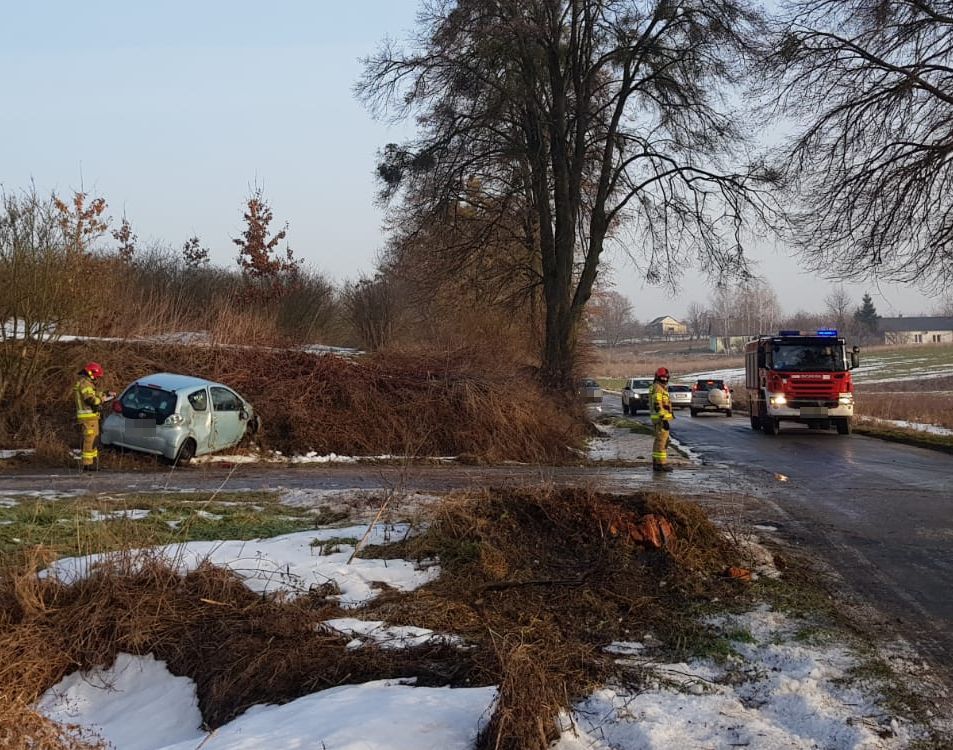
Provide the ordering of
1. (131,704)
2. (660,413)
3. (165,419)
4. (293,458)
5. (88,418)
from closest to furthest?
1. (131,704)
2. (88,418)
3. (660,413)
4. (165,419)
5. (293,458)

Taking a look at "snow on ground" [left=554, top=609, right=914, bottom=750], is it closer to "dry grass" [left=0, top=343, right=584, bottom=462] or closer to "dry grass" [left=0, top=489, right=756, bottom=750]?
"dry grass" [left=0, top=489, right=756, bottom=750]

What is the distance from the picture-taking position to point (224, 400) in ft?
61.5

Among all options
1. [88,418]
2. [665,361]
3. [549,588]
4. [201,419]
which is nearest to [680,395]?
[201,419]

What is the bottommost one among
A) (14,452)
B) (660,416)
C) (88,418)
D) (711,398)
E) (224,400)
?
(711,398)

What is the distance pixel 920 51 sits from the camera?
19234 mm

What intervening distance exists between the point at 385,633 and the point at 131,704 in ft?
5.46

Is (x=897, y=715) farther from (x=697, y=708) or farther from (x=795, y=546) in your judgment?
(x=795, y=546)

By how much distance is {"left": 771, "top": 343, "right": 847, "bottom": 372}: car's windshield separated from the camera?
27.4 meters

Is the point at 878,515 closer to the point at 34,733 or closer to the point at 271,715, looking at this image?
the point at 271,715

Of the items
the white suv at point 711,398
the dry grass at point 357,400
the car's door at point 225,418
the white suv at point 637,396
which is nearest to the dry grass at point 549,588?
the car's door at point 225,418

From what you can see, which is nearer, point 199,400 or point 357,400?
point 199,400

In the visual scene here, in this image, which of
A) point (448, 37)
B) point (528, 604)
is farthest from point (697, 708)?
point (448, 37)

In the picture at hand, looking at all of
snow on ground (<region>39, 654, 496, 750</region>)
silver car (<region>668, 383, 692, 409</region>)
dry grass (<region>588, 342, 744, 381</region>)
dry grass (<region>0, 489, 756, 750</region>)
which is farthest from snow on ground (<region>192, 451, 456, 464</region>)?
dry grass (<region>588, 342, 744, 381</region>)

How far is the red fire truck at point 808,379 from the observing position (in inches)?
1076
